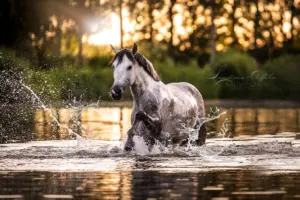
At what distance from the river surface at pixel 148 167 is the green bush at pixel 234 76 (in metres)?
20.5

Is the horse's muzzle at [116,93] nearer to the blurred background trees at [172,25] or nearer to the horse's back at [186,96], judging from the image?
the horse's back at [186,96]

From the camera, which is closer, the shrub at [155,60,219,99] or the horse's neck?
the horse's neck

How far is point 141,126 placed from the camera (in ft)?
58.6

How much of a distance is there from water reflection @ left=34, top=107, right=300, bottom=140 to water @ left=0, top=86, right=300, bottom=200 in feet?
0.23

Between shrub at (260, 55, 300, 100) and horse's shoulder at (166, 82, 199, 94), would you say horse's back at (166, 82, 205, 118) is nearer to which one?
horse's shoulder at (166, 82, 199, 94)

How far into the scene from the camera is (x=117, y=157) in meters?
17.5

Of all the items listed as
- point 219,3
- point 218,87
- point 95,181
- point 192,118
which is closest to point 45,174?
point 95,181

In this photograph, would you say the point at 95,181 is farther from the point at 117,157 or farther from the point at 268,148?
the point at 268,148

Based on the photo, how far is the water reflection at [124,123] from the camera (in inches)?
1002

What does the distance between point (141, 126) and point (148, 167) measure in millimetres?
2182

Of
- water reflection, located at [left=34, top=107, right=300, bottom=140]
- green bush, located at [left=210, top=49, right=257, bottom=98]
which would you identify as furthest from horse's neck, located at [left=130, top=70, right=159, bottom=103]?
green bush, located at [left=210, top=49, right=257, bottom=98]

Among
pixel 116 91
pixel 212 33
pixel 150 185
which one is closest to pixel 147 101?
pixel 116 91

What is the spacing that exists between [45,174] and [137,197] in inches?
119

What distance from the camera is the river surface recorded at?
41.7 feet
